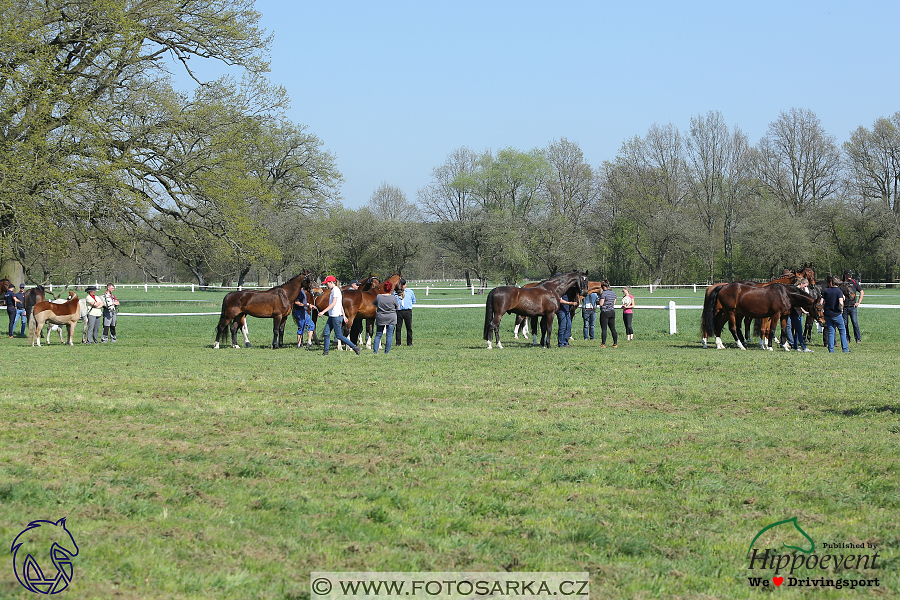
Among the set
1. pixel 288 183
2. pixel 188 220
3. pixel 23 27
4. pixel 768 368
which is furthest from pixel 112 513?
pixel 288 183

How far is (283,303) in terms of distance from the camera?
20078mm

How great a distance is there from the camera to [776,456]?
23.0ft

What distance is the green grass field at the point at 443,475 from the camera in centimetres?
437

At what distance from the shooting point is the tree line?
2350cm

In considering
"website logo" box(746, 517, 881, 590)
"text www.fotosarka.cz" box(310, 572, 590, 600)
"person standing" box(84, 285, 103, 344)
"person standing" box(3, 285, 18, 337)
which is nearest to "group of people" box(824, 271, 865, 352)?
"website logo" box(746, 517, 881, 590)

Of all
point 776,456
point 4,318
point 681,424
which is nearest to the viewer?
point 776,456

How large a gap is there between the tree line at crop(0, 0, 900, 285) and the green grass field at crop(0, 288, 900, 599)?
525 inches

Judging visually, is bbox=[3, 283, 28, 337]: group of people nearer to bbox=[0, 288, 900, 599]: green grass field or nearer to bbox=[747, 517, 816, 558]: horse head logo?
bbox=[0, 288, 900, 599]: green grass field

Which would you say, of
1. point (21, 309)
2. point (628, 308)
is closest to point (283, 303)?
point (628, 308)

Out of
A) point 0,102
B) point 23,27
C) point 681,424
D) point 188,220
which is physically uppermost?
point 23,27

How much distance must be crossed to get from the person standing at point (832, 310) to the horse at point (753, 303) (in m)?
0.26

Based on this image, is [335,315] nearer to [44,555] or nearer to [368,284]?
[368,284]

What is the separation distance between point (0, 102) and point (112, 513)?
2233cm

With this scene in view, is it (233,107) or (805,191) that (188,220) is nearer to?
(233,107)
